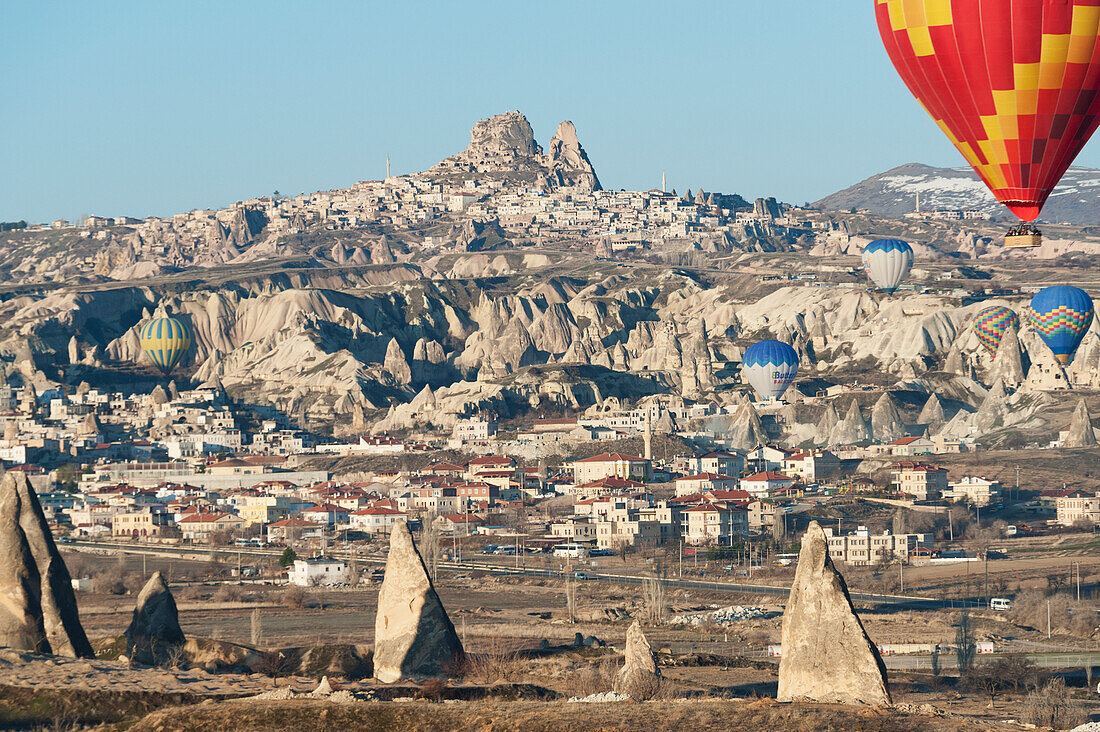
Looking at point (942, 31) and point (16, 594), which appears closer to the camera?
point (16, 594)

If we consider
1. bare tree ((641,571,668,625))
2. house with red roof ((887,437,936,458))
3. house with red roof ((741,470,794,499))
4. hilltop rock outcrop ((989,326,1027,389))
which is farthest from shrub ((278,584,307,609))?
hilltop rock outcrop ((989,326,1027,389))

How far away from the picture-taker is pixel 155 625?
38.7 m

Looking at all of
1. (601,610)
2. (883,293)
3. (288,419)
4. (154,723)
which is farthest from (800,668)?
(883,293)

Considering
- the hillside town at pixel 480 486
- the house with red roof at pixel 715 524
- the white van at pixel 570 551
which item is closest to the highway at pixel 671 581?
the hillside town at pixel 480 486

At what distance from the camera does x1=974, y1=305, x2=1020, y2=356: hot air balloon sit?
497 feet

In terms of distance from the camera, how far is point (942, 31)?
136 feet

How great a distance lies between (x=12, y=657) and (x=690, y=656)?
21478 millimetres

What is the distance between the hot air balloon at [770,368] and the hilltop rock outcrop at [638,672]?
10683 cm

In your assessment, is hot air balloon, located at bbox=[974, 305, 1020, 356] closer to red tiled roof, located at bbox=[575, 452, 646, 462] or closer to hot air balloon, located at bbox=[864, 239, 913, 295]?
hot air balloon, located at bbox=[864, 239, 913, 295]

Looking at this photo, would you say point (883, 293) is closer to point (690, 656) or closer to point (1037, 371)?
point (1037, 371)

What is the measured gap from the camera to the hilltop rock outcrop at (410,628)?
1355 inches

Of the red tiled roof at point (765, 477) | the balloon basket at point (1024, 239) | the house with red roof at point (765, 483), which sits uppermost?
the balloon basket at point (1024, 239)

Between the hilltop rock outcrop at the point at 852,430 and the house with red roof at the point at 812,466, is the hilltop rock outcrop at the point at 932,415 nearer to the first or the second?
the hilltop rock outcrop at the point at 852,430

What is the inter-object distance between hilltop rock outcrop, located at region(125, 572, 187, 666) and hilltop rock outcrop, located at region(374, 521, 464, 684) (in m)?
5.71
